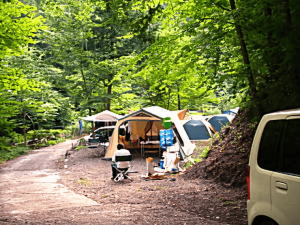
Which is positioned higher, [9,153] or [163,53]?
Answer: [163,53]

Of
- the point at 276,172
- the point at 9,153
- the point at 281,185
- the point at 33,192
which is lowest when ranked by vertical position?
the point at 9,153

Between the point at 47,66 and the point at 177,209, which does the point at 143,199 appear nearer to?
the point at 177,209

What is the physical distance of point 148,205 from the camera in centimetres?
775

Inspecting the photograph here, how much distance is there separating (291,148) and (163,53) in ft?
23.9

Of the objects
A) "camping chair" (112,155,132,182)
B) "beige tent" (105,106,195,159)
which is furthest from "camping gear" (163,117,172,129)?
"camping chair" (112,155,132,182)

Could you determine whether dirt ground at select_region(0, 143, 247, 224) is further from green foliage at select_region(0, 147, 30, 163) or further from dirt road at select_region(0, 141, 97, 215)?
green foliage at select_region(0, 147, 30, 163)

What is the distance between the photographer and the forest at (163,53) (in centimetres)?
480

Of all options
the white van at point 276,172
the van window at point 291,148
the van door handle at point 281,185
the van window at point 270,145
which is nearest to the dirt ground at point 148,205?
the white van at point 276,172

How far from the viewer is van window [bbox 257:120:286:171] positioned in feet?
11.6

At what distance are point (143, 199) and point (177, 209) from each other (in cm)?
140

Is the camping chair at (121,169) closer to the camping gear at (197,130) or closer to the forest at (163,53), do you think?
the forest at (163,53)

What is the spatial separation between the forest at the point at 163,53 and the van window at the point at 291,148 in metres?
1.30

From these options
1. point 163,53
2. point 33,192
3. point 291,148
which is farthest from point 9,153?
point 291,148

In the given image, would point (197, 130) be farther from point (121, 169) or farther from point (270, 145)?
point (270, 145)
